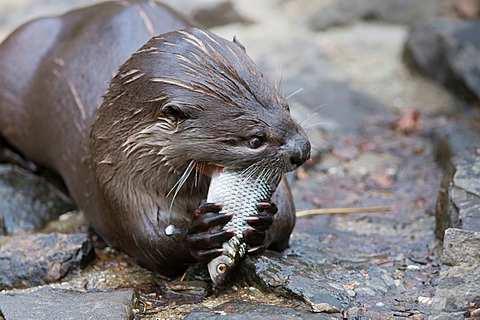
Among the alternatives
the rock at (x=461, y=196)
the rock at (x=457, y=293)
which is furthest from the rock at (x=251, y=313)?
the rock at (x=461, y=196)

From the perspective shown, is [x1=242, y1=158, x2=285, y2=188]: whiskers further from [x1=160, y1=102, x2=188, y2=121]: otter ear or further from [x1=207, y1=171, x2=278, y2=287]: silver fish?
[x1=160, y1=102, x2=188, y2=121]: otter ear

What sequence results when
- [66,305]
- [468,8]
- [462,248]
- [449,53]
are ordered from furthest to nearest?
[468,8] → [449,53] → [66,305] → [462,248]

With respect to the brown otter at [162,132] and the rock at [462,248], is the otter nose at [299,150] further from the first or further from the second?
the rock at [462,248]

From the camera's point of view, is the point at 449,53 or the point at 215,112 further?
the point at 449,53

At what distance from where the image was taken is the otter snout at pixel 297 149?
97.7 inches

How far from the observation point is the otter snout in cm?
248

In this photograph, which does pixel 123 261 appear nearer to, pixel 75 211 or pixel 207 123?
pixel 75 211

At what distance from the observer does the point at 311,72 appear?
184 inches

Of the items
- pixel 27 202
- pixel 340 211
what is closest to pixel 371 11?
pixel 340 211

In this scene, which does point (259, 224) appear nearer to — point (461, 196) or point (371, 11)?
point (461, 196)

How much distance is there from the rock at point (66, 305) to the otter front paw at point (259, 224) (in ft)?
1.14

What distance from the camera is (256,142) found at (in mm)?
2494

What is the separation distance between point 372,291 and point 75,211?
1.28 m

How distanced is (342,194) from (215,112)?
1.26m
